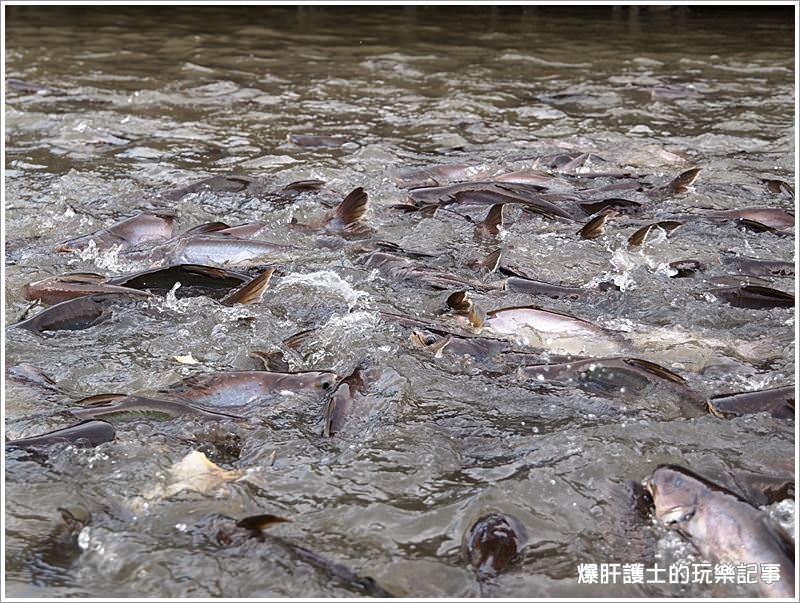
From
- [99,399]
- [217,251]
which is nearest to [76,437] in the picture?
[99,399]

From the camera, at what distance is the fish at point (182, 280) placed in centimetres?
406

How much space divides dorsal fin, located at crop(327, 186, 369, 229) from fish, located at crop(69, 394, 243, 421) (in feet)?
6.75

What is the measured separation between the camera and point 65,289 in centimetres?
397

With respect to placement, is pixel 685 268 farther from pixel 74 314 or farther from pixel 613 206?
pixel 74 314

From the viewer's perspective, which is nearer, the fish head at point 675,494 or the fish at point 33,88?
the fish head at point 675,494

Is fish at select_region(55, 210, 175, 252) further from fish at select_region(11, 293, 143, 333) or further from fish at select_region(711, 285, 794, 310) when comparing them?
fish at select_region(711, 285, 794, 310)

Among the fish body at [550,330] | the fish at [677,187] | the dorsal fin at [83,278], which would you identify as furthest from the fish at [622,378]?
the fish at [677,187]

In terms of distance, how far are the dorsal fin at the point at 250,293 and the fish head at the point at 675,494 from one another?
1991mm

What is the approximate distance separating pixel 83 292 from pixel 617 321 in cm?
229

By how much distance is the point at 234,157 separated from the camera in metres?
6.49

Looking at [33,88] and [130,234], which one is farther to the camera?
[33,88]

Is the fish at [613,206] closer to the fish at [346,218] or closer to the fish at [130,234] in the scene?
the fish at [346,218]

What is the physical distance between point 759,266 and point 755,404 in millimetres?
1472

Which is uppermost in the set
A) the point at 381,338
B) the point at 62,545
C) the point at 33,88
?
the point at 33,88
